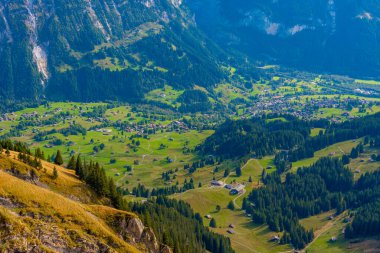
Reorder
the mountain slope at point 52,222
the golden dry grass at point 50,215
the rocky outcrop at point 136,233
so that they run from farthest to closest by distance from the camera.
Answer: the rocky outcrop at point 136,233, the golden dry grass at point 50,215, the mountain slope at point 52,222

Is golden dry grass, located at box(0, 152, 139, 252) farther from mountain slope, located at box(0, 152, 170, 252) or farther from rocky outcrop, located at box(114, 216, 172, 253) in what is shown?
rocky outcrop, located at box(114, 216, 172, 253)

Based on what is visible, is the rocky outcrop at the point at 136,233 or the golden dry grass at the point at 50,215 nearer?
the golden dry grass at the point at 50,215

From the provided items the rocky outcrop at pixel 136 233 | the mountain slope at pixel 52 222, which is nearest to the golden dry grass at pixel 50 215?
the mountain slope at pixel 52 222

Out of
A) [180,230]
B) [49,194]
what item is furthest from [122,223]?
[180,230]

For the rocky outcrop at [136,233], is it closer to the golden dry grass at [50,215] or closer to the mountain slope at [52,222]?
the mountain slope at [52,222]

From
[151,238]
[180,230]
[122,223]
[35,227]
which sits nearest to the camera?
[35,227]

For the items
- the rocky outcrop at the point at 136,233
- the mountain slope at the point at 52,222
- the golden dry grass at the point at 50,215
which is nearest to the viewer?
the mountain slope at the point at 52,222

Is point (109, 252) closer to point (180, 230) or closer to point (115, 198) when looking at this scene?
point (115, 198)

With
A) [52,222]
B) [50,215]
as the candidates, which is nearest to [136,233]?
[52,222]
